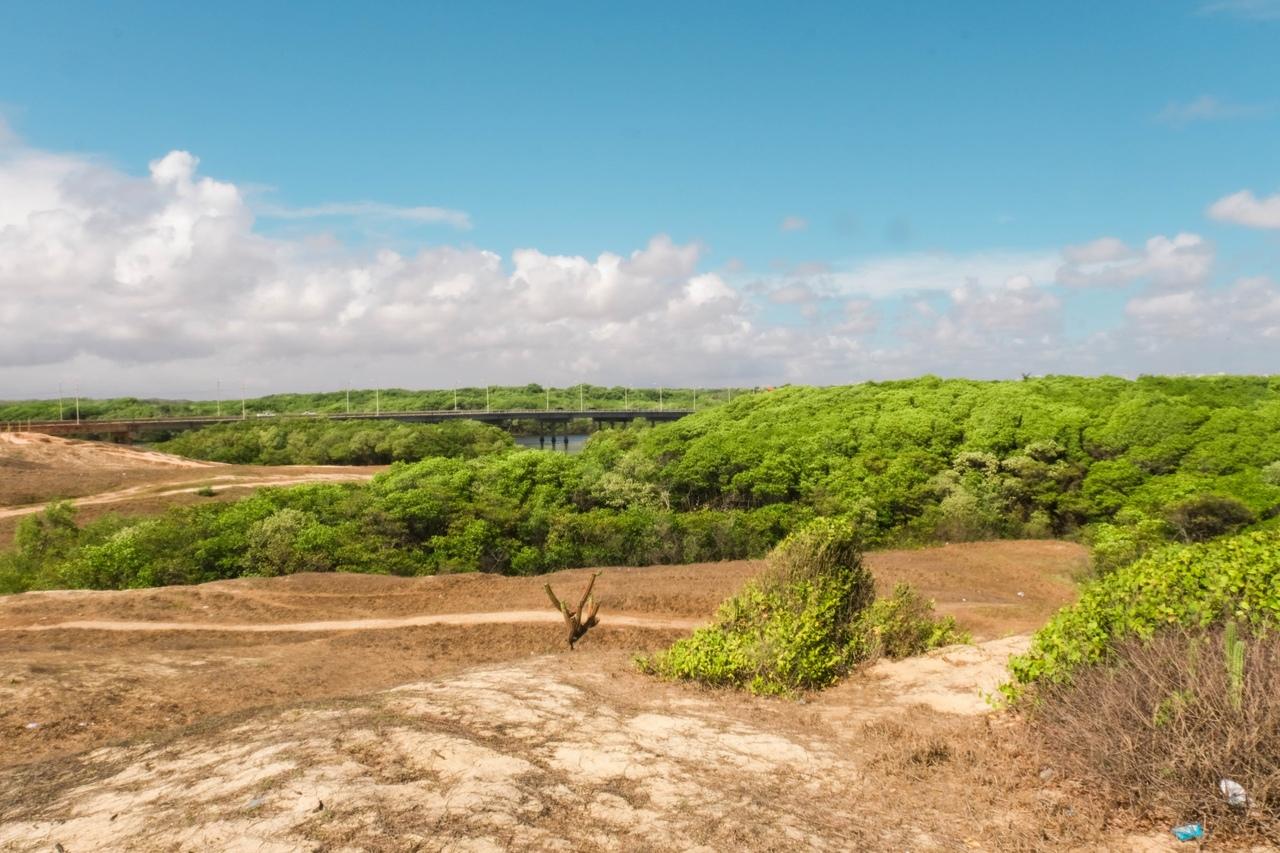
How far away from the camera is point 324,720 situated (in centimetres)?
779

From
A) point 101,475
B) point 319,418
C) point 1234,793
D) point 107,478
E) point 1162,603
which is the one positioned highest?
point 319,418

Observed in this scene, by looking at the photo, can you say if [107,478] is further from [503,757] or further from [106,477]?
[503,757]

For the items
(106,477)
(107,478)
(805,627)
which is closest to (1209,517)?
(805,627)

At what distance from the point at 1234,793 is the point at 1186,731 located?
0.42 metres

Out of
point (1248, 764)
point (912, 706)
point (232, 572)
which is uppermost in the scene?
point (1248, 764)

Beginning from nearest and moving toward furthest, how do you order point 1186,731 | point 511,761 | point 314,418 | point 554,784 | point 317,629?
1. point 1186,731
2. point 554,784
3. point 511,761
4. point 317,629
5. point 314,418

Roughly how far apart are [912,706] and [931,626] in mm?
3111

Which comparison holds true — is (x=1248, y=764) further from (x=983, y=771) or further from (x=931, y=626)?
(x=931, y=626)

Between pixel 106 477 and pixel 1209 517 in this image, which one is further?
pixel 106 477

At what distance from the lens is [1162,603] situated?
7078 millimetres

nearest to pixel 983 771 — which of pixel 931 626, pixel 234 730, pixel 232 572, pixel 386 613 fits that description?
pixel 931 626

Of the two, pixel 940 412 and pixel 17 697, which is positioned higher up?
pixel 940 412

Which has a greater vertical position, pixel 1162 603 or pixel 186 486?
pixel 1162 603

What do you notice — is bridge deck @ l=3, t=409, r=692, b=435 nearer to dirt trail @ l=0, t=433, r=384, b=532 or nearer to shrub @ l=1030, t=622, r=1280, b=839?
dirt trail @ l=0, t=433, r=384, b=532
